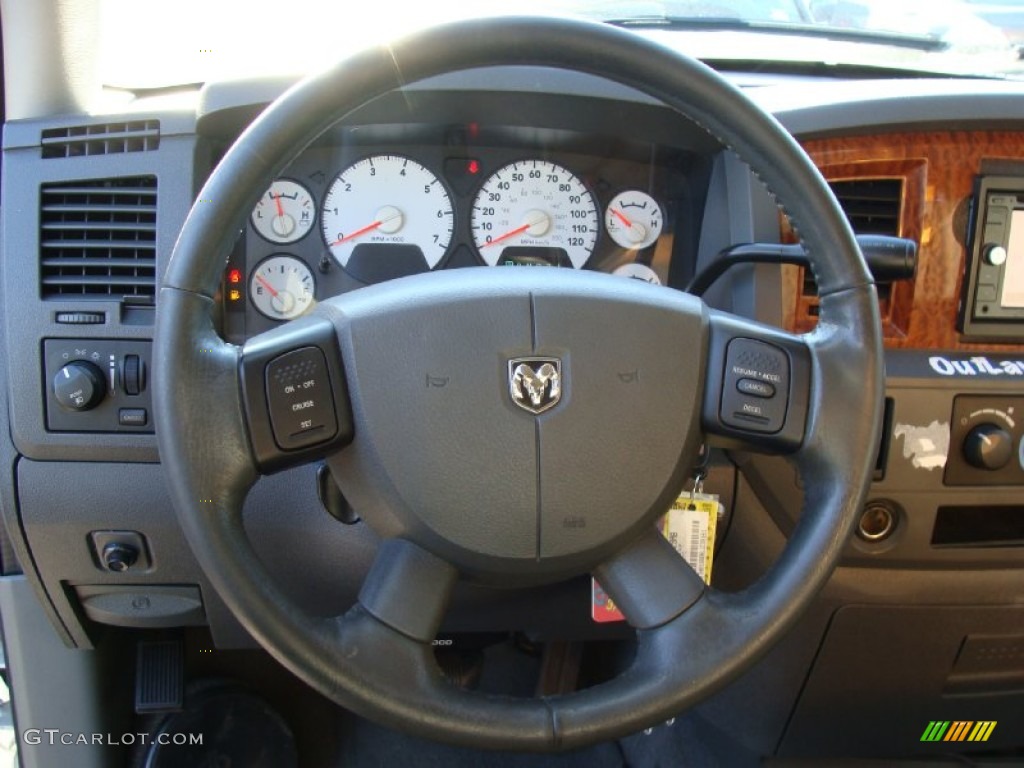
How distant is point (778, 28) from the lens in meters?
1.61

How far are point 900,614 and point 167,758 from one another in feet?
4.09

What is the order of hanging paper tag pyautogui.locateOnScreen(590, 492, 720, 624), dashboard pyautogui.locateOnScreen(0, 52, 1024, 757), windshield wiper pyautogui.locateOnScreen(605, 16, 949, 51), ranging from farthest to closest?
1. windshield wiper pyautogui.locateOnScreen(605, 16, 949, 51)
2. dashboard pyautogui.locateOnScreen(0, 52, 1024, 757)
3. hanging paper tag pyautogui.locateOnScreen(590, 492, 720, 624)

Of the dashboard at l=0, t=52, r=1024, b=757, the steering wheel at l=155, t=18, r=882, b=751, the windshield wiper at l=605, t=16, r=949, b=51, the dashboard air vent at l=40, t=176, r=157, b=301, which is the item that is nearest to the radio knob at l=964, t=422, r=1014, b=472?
the dashboard at l=0, t=52, r=1024, b=757

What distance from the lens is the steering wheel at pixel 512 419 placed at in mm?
832

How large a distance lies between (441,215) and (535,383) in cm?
51

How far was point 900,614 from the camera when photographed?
4.41 ft

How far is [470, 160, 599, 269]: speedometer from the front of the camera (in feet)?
4.36

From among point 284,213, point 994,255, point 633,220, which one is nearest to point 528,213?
point 633,220

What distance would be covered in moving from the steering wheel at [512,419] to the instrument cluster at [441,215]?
1.29ft

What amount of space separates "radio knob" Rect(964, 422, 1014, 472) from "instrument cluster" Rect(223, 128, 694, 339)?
467 millimetres

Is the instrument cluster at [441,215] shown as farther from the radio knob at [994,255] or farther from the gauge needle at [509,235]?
the radio knob at [994,255]

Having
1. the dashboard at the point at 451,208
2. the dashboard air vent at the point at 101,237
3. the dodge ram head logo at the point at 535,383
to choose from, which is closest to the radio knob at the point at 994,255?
the dashboard at the point at 451,208

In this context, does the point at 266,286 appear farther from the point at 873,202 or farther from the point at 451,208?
the point at 873,202

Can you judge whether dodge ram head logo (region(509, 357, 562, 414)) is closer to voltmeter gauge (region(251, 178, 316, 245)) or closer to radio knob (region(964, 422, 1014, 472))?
voltmeter gauge (region(251, 178, 316, 245))
